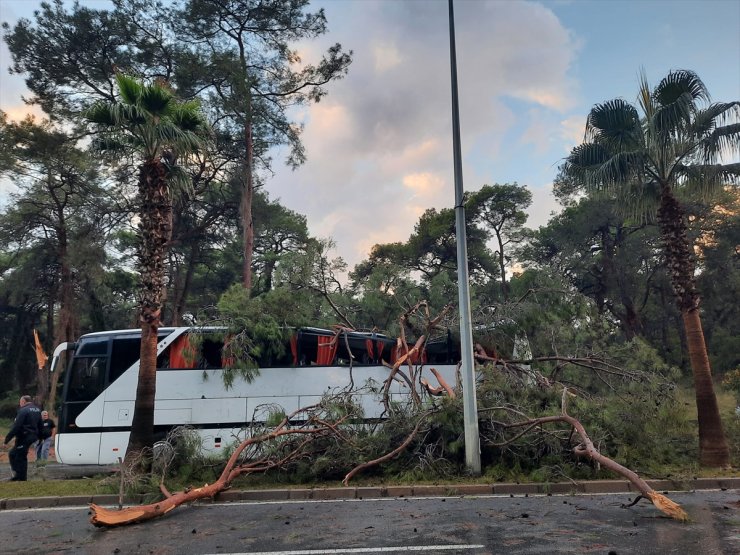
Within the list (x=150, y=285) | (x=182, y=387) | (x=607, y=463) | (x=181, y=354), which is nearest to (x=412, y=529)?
(x=607, y=463)

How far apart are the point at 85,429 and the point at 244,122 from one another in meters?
14.0

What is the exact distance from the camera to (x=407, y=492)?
8.92 m

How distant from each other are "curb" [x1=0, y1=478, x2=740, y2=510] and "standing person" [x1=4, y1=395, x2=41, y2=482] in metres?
2.16

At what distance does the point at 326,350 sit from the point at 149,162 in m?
6.17

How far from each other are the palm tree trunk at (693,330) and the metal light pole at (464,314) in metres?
4.75

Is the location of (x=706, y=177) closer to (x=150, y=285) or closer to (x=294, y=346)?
(x=294, y=346)

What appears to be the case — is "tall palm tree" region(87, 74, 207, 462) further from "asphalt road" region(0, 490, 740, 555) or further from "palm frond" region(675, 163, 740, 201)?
"palm frond" region(675, 163, 740, 201)

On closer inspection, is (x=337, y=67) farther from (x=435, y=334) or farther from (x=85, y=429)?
(x=85, y=429)

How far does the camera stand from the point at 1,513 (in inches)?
331

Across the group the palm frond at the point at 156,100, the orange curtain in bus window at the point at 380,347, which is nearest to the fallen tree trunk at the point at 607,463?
the orange curtain in bus window at the point at 380,347

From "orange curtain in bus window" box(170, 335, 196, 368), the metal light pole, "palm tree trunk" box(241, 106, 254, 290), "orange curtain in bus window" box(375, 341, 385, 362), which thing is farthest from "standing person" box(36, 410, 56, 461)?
the metal light pole

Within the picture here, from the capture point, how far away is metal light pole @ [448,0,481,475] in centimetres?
958

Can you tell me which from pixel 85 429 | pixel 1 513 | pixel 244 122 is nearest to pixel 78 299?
pixel 244 122

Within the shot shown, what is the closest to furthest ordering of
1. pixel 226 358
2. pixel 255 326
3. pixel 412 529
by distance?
pixel 412 529, pixel 226 358, pixel 255 326
